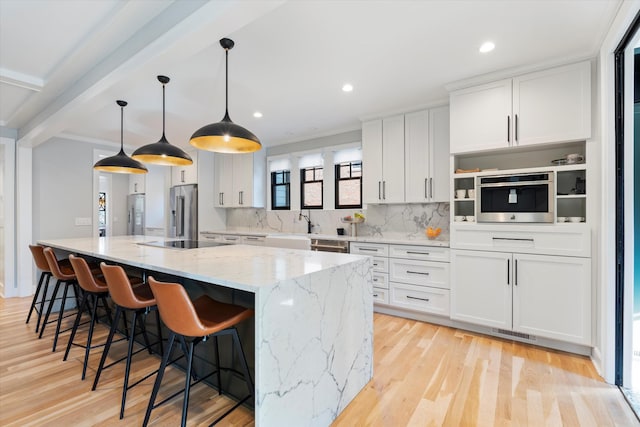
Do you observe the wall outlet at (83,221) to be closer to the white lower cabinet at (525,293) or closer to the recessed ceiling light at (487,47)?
the white lower cabinet at (525,293)

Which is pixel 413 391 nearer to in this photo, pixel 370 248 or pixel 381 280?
pixel 381 280

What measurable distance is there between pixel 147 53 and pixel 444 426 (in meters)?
3.00

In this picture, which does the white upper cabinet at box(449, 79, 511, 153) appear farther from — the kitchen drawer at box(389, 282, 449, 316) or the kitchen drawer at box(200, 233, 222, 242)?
the kitchen drawer at box(200, 233, 222, 242)

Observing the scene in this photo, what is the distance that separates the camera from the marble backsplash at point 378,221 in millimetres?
3816

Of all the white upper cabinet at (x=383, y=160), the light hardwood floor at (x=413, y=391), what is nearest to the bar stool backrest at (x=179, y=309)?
the light hardwood floor at (x=413, y=391)

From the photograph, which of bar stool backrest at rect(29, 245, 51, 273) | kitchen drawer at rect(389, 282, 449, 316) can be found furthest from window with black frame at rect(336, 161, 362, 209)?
bar stool backrest at rect(29, 245, 51, 273)

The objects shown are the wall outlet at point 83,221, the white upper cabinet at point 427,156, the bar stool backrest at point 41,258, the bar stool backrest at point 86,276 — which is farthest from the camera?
the wall outlet at point 83,221

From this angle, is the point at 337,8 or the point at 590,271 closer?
the point at 337,8

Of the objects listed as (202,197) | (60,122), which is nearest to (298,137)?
(202,197)

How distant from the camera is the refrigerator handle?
5.70 meters

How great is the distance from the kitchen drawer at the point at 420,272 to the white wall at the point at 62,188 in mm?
5110

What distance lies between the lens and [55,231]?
4.84 metres

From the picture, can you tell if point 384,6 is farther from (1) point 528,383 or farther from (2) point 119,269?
(1) point 528,383

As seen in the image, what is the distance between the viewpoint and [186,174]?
18.9 feet
